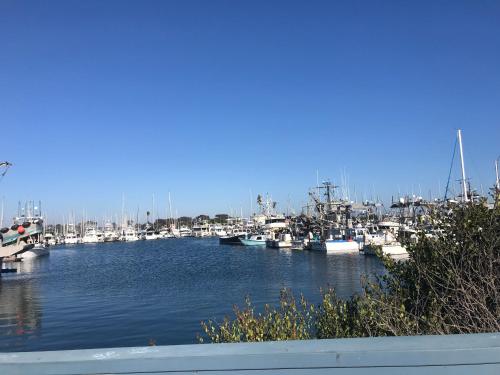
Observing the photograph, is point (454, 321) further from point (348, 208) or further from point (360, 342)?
point (348, 208)

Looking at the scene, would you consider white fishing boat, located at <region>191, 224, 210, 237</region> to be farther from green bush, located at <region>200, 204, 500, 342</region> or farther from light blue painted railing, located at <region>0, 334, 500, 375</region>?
light blue painted railing, located at <region>0, 334, 500, 375</region>

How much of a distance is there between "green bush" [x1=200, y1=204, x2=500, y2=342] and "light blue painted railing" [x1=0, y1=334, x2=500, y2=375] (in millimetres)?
2158

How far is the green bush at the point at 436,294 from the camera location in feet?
17.6

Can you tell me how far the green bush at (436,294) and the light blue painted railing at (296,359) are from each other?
7.08 feet

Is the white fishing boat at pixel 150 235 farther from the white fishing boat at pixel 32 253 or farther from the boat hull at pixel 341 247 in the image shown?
the boat hull at pixel 341 247

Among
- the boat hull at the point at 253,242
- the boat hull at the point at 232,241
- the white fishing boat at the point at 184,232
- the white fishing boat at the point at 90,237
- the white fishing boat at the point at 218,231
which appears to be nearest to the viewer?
the boat hull at the point at 253,242

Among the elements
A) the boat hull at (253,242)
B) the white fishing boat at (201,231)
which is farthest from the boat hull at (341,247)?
the white fishing boat at (201,231)

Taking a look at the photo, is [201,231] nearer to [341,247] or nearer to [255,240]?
[255,240]

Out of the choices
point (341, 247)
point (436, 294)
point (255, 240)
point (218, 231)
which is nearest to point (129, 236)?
point (218, 231)

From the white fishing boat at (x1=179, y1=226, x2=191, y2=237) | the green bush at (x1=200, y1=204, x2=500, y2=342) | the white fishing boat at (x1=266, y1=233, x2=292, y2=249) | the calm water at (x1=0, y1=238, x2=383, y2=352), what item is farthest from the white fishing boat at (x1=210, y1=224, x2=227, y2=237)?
the green bush at (x1=200, y1=204, x2=500, y2=342)

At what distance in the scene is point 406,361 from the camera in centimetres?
299

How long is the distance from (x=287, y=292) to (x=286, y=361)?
6.06 metres

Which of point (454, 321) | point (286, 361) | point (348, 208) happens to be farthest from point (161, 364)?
point (348, 208)

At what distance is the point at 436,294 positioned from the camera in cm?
569
